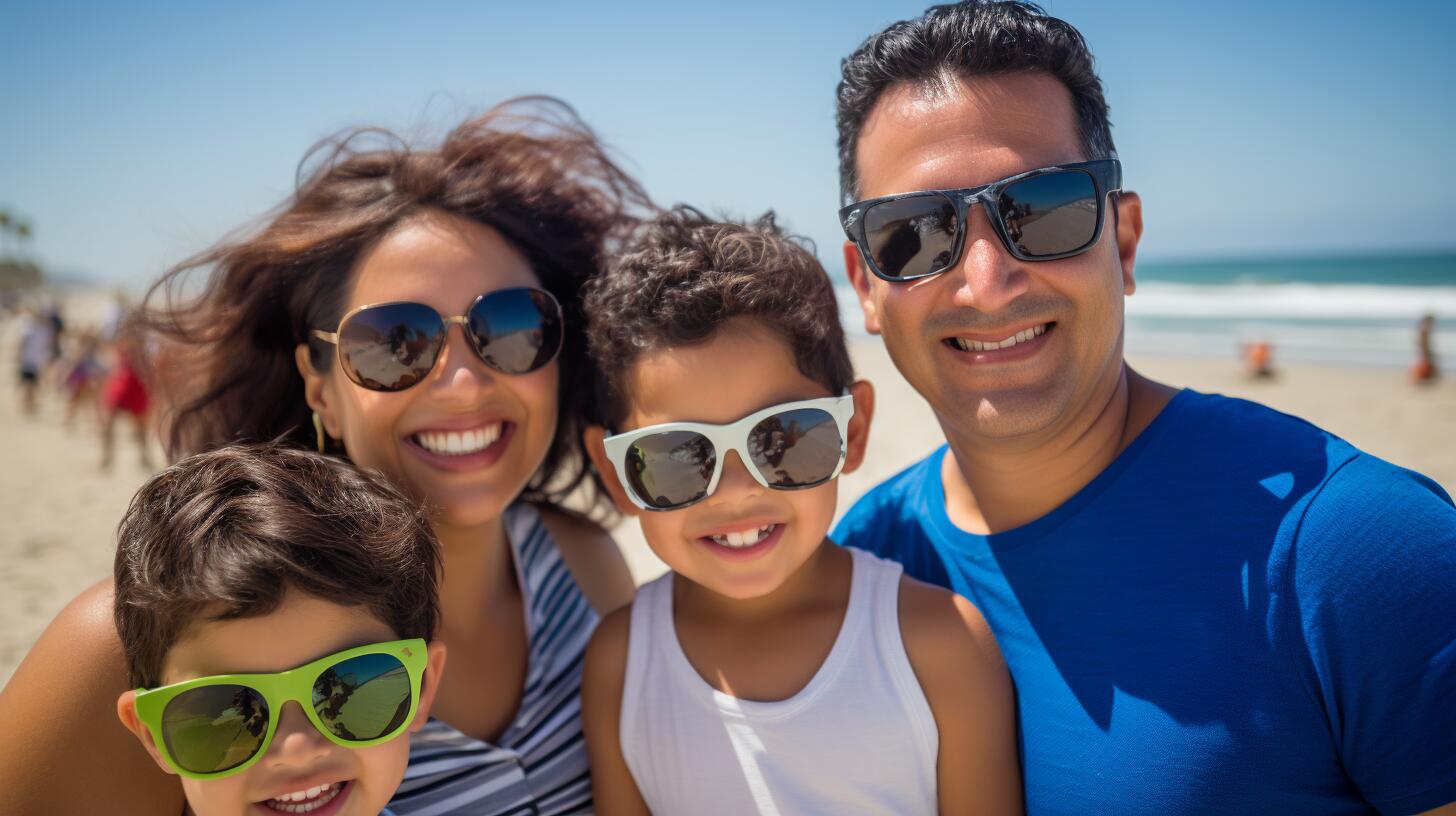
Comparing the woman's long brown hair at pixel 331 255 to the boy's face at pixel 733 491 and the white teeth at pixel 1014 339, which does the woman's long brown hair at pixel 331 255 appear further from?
the white teeth at pixel 1014 339

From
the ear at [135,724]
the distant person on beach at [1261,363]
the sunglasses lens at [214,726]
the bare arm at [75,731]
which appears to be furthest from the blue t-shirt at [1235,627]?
the distant person on beach at [1261,363]

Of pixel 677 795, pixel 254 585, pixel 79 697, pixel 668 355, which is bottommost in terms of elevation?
pixel 677 795

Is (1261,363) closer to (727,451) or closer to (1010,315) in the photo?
(1010,315)

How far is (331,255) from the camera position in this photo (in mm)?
2689

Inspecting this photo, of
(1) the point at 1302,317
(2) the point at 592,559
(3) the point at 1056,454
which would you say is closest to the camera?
(3) the point at 1056,454

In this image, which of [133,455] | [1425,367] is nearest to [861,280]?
[133,455]

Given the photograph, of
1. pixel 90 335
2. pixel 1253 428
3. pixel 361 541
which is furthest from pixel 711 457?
pixel 90 335

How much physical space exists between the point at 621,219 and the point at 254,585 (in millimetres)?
1860

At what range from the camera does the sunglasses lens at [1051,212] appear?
7.43 ft

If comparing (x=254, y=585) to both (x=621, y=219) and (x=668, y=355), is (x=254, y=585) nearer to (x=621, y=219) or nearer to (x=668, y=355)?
(x=668, y=355)

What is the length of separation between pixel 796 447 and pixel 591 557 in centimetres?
126

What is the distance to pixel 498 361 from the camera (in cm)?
255

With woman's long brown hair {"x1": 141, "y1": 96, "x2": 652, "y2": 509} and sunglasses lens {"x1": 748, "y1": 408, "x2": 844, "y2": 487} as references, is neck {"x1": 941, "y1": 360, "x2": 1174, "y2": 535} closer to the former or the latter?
sunglasses lens {"x1": 748, "y1": 408, "x2": 844, "y2": 487}

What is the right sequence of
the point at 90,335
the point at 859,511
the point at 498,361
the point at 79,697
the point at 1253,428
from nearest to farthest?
the point at 79,697 < the point at 1253,428 < the point at 498,361 < the point at 859,511 < the point at 90,335
